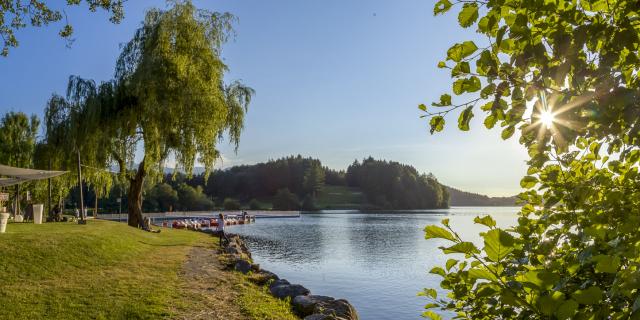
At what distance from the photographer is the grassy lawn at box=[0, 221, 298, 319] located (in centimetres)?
836

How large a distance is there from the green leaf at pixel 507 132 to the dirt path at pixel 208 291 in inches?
306

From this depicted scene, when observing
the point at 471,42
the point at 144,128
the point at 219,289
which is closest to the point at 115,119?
the point at 144,128

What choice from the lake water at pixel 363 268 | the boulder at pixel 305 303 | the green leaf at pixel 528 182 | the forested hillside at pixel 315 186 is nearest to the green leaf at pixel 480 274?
the green leaf at pixel 528 182

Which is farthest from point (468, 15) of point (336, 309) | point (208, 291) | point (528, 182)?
point (208, 291)

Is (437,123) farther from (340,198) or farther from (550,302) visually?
(340,198)

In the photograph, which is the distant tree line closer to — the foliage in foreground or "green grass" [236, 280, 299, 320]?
"green grass" [236, 280, 299, 320]

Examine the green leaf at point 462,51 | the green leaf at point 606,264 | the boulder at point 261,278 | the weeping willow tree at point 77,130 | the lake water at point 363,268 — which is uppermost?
the weeping willow tree at point 77,130

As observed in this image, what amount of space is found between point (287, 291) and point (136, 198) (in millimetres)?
17147

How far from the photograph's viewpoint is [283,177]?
135125 mm

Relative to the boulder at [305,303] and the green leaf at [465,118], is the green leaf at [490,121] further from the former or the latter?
the boulder at [305,303]

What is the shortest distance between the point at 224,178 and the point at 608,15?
133m

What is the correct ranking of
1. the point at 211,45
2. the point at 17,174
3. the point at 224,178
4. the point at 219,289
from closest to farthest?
the point at 219,289, the point at 17,174, the point at 211,45, the point at 224,178

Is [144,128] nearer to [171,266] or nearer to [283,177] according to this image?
[171,266]

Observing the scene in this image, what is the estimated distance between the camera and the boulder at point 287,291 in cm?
1101
